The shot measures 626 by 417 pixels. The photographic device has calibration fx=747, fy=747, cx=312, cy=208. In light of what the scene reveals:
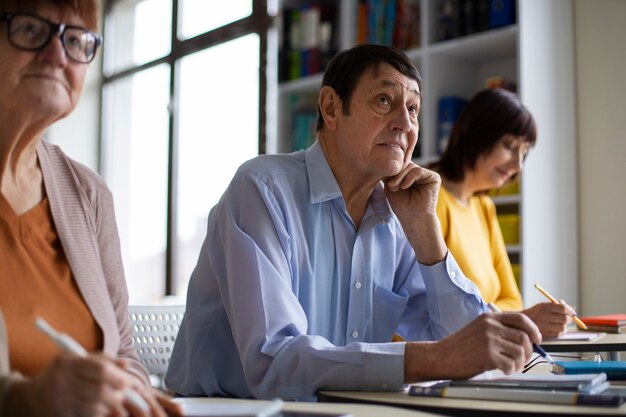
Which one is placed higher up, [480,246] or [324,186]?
[324,186]

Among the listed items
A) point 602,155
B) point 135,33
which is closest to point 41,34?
point 602,155

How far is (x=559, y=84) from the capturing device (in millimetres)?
3551

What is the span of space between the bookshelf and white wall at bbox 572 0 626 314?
0.18 feet

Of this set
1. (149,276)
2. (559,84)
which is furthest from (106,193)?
(149,276)

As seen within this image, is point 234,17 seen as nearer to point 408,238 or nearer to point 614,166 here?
point 614,166

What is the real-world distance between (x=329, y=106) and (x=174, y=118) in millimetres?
3835

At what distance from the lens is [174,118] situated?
220 inches

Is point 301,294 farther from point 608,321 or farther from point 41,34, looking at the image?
point 608,321

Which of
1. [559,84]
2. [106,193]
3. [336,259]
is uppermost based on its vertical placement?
[559,84]

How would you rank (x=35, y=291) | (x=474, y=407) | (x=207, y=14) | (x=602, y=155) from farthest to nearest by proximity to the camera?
(x=207, y=14) < (x=602, y=155) < (x=35, y=291) < (x=474, y=407)

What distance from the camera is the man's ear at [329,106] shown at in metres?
1.91

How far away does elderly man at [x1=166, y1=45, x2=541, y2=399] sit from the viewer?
1325mm

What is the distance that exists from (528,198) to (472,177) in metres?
0.40

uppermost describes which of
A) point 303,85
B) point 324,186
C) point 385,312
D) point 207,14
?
point 207,14
